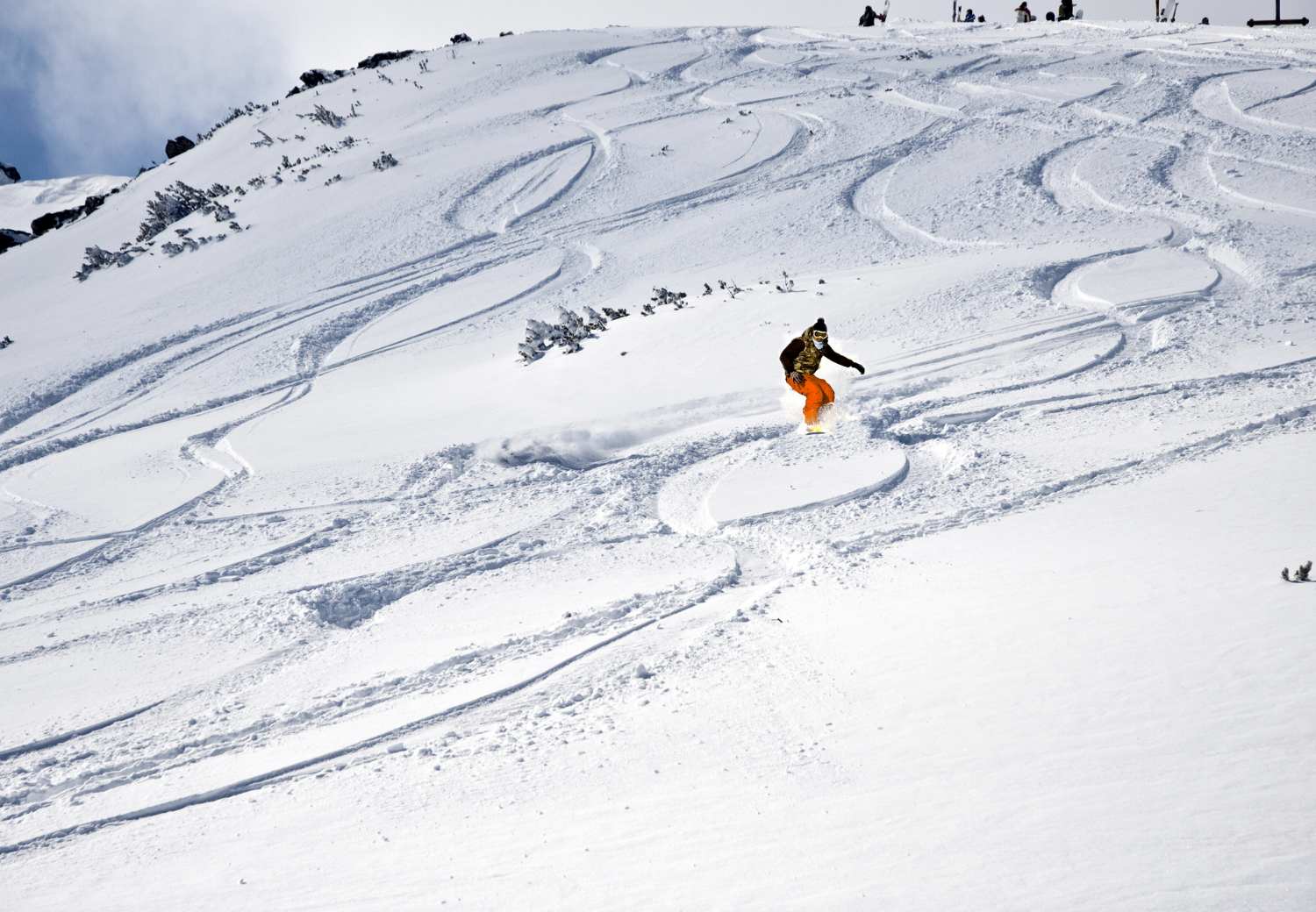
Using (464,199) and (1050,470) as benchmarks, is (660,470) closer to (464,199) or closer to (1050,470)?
(1050,470)

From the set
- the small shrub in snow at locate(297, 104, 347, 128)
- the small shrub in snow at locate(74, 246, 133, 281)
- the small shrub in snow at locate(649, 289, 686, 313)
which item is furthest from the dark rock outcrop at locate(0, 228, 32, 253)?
the small shrub in snow at locate(649, 289, 686, 313)

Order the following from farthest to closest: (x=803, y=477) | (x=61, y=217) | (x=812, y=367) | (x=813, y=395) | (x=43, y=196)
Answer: (x=43, y=196)
(x=61, y=217)
(x=813, y=395)
(x=812, y=367)
(x=803, y=477)

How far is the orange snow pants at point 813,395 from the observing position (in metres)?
7.09

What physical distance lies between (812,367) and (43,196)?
4229 cm

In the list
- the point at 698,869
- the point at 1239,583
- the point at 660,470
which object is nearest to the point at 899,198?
the point at 660,470

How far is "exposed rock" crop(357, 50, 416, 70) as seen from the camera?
31.1 meters

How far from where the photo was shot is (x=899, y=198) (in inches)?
561

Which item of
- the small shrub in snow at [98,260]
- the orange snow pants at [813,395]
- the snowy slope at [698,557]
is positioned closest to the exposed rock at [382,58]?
the small shrub in snow at [98,260]

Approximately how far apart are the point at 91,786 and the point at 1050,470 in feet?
18.7

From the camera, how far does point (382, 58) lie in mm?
31797

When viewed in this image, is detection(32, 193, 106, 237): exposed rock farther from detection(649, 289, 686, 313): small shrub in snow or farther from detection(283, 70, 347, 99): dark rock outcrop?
detection(649, 289, 686, 313): small shrub in snow

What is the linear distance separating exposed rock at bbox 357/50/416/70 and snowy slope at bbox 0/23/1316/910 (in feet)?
60.9

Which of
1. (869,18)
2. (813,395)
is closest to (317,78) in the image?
(869,18)

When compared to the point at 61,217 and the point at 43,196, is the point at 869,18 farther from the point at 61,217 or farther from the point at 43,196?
the point at 43,196
